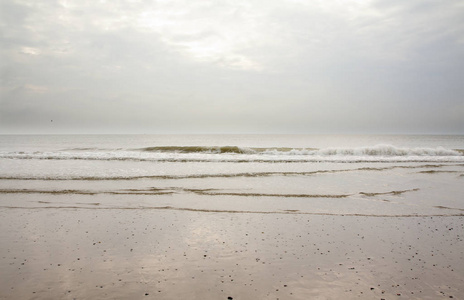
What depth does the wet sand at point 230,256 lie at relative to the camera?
3.95 meters

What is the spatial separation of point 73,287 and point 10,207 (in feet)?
22.4

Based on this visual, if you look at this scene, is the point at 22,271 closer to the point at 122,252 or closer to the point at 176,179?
the point at 122,252

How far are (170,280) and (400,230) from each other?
5.62m

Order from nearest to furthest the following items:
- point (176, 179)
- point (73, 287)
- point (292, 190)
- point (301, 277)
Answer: point (73, 287)
point (301, 277)
point (292, 190)
point (176, 179)

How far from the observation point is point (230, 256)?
5086mm

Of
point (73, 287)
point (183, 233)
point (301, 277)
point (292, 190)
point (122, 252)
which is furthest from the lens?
point (292, 190)

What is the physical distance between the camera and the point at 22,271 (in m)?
4.49

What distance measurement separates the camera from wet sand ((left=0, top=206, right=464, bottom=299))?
3947mm

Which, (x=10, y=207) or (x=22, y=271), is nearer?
(x=22, y=271)

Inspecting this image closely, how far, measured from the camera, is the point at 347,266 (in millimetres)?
4695

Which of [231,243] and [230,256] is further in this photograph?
[231,243]

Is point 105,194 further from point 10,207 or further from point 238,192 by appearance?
point 238,192

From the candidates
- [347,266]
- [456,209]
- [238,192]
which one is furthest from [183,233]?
[456,209]

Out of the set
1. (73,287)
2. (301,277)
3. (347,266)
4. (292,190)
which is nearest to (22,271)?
(73,287)
